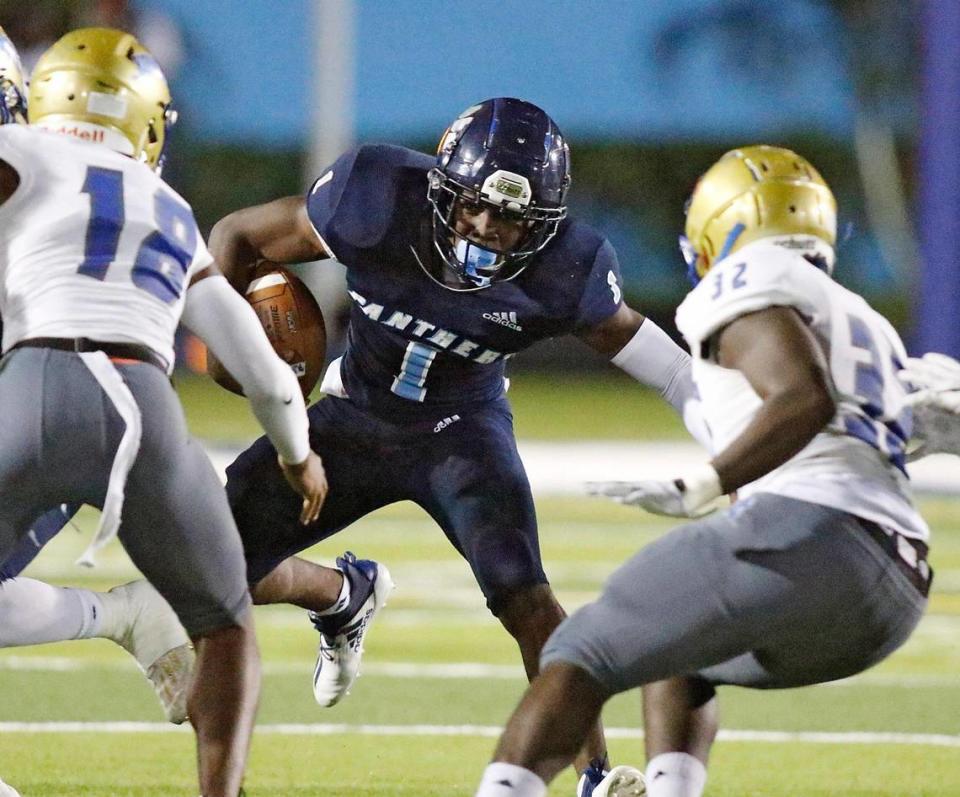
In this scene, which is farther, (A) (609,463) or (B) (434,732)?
(A) (609,463)

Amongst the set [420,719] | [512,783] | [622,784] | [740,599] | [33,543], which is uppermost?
[740,599]

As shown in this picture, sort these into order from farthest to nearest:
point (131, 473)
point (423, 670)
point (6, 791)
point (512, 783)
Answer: point (423, 670) < point (6, 791) < point (131, 473) < point (512, 783)

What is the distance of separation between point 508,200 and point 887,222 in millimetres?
19779

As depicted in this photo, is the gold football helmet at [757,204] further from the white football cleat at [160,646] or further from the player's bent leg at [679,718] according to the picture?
the white football cleat at [160,646]

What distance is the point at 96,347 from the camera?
3160 millimetres

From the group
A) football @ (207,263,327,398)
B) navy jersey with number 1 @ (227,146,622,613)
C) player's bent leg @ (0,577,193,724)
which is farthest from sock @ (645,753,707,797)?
A: football @ (207,263,327,398)

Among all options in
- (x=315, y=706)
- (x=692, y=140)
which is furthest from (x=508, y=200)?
(x=692, y=140)

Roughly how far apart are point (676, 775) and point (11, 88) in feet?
7.14

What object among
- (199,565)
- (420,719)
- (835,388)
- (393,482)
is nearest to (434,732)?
(420,719)

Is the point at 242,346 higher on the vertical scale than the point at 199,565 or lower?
higher

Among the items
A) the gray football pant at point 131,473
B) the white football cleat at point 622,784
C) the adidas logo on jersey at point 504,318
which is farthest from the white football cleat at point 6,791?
the adidas logo on jersey at point 504,318

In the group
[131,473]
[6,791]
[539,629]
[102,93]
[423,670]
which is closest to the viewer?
[131,473]

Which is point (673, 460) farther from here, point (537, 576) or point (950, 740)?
point (537, 576)

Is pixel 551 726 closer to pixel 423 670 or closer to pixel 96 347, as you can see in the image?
pixel 96 347
